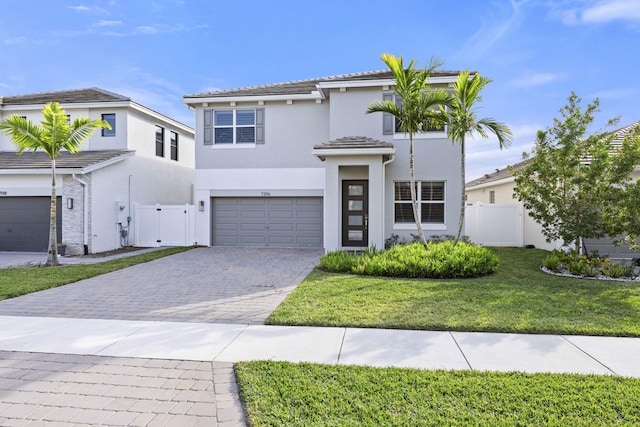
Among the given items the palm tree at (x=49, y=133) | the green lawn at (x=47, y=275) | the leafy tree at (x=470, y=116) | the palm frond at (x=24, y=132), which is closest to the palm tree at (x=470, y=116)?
the leafy tree at (x=470, y=116)

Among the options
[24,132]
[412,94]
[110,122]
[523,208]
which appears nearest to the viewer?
[412,94]

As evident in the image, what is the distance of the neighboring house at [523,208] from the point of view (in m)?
12.7

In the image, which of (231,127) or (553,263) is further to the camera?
(231,127)

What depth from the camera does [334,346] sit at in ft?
16.0

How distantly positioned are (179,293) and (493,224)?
13940 millimetres

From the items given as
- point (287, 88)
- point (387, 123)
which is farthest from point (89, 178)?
point (387, 123)

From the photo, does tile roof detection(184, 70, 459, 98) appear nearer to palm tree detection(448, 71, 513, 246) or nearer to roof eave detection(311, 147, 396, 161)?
roof eave detection(311, 147, 396, 161)

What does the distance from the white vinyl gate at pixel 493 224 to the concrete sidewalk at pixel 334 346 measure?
12.0 metres

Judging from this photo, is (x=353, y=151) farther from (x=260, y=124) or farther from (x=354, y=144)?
(x=260, y=124)

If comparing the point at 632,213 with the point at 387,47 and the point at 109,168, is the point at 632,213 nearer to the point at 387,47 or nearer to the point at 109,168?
the point at 387,47

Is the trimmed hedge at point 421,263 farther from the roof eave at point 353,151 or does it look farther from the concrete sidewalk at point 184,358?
the concrete sidewalk at point 184,358

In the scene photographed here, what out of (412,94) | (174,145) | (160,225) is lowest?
(160,225)

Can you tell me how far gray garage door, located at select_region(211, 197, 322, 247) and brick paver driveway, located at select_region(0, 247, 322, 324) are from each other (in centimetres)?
361

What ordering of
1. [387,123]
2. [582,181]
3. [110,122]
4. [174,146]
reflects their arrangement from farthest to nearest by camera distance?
[174,146]
[110,122]
[387,123]
[582,181]
